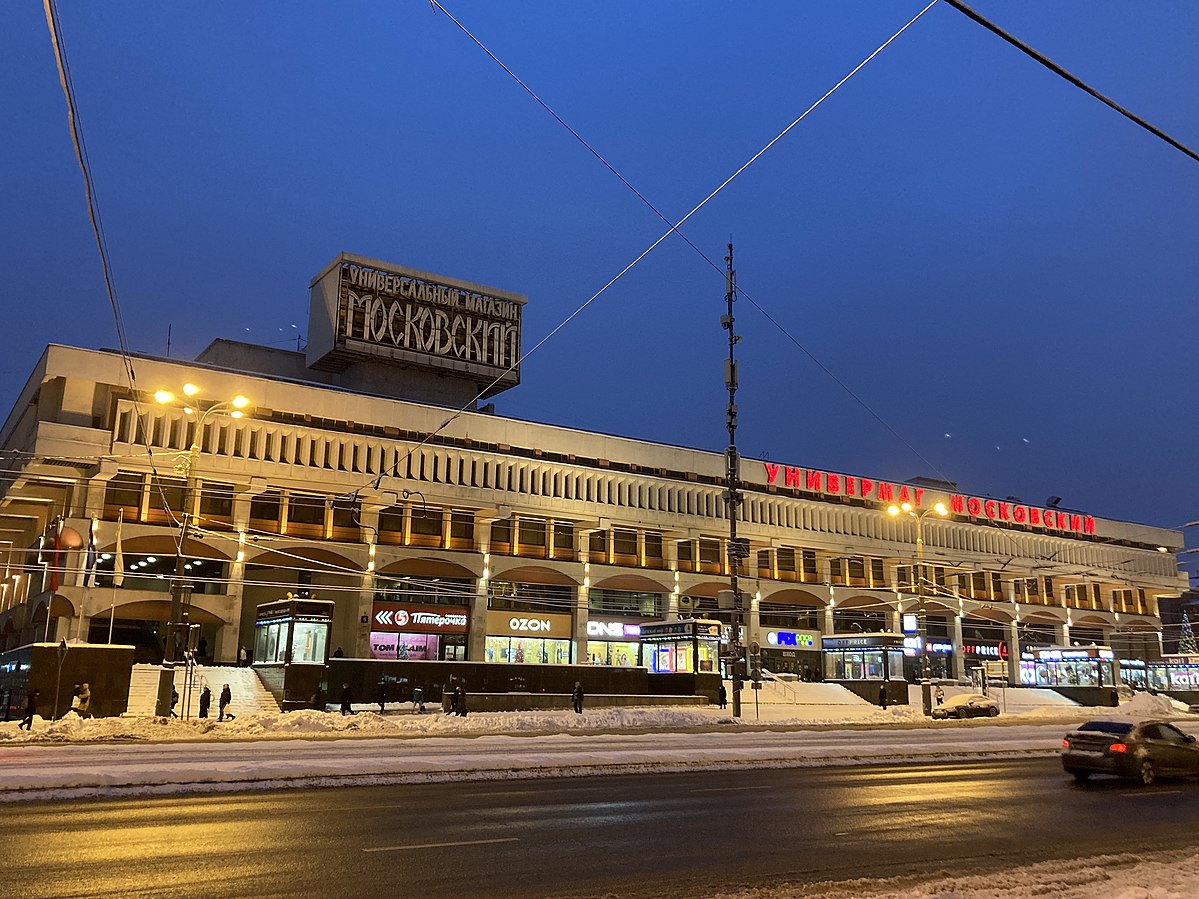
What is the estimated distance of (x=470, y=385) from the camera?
71.9m

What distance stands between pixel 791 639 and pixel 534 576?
2291 cm

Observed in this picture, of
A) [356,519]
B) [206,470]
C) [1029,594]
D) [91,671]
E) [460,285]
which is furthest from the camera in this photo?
[1029,594]

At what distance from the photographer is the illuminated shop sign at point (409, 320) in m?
65.7

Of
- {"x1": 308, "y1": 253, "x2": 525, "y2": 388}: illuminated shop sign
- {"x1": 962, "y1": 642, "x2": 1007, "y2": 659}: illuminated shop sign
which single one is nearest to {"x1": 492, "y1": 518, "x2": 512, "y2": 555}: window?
{"x1": 308, "y1": 253, "x2": 525, "y2": 388}: illuminated shop sign

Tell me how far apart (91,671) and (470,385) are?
41.8 meters

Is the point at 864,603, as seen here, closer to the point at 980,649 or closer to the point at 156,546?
the point at 980,649

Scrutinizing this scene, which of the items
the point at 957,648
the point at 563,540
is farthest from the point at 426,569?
the point at 957,648

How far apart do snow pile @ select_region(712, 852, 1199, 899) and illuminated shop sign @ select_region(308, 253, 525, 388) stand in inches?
2182

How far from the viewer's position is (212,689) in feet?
134

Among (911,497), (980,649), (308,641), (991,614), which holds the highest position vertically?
(911,497)

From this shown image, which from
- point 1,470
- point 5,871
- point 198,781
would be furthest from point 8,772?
point 1,470

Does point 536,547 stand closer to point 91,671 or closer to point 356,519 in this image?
point 356,519

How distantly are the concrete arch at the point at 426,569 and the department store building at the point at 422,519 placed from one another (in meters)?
0.15

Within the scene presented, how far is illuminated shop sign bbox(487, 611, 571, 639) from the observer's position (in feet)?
196
